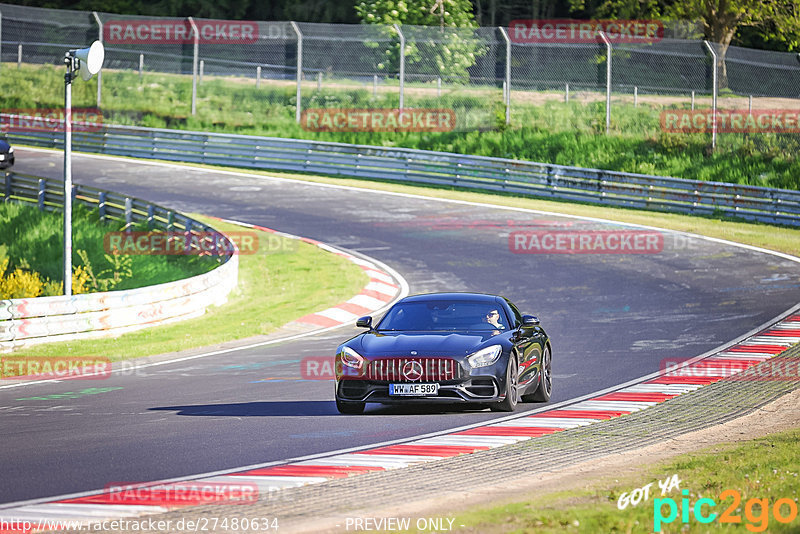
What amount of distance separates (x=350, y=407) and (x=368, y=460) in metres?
2.42

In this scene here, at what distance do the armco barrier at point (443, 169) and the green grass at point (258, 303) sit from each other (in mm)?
9253

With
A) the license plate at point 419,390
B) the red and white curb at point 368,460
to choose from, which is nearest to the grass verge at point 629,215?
the red and white curb at point 368,460

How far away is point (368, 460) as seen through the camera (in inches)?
388

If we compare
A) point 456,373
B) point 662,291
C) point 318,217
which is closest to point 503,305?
point 456,373

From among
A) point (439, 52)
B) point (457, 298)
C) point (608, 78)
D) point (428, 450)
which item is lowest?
point (428, 450)

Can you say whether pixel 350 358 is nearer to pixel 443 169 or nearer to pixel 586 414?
pixel 586 414

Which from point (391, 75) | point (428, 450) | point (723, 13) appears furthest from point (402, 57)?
point (428, 450)

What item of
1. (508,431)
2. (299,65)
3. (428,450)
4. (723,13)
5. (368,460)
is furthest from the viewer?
(723,13)

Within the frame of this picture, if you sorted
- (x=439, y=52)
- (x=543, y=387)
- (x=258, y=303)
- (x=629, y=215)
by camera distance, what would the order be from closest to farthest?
(x=543, y=387)
(x=258, y=303)
(x=629, y=215)
(x=439, y=52)

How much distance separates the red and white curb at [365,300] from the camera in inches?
809

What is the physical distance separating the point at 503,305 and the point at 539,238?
14.9 meters

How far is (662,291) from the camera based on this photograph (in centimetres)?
2225

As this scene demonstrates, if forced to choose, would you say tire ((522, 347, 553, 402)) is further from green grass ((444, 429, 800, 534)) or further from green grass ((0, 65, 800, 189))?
green grass ((0, 65, 800, 189))

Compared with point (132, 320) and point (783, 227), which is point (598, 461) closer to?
point (132, 320)
